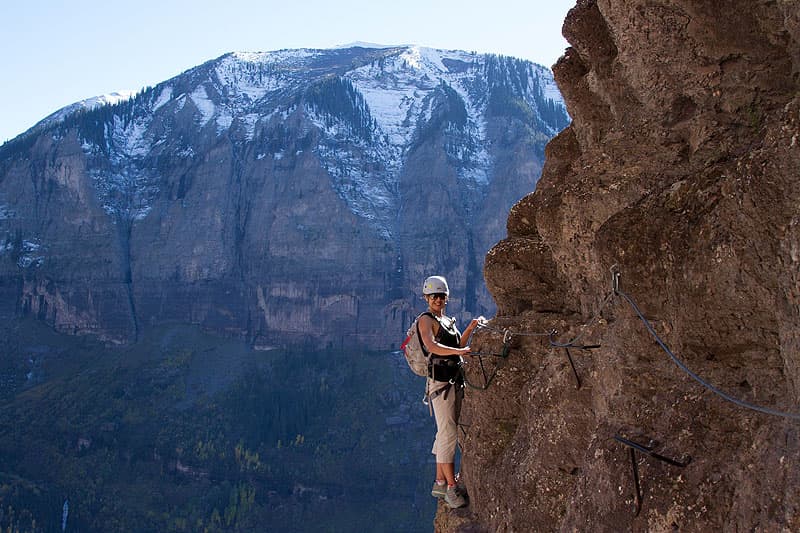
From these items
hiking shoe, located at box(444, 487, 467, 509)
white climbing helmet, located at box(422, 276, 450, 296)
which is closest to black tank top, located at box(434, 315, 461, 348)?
white climbing helmet, located at box(422, 276, 450, 296)

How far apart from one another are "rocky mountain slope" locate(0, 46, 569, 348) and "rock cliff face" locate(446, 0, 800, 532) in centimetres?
15146

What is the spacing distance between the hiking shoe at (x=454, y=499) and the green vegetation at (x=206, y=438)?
98280 mm

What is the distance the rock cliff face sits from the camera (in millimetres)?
6258

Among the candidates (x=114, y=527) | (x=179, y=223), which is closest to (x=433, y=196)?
(x=179, y=223)

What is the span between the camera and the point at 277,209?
17812 cm

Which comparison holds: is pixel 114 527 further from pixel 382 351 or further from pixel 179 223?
pixel 179 223

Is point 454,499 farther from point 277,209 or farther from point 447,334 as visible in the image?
point 277,209

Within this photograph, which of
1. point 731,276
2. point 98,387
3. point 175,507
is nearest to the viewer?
point 731,276

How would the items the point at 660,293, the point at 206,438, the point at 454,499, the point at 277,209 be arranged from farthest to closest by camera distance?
the point at 277,209
the point at 206,438
the point at 454,499
the point at 660,293

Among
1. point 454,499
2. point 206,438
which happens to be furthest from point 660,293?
point 206,438

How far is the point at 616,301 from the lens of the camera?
8234 millimetres

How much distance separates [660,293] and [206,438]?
140m

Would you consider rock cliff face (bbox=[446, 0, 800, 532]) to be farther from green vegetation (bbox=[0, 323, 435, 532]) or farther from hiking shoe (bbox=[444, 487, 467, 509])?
green vegetation (bbox=[0, 323, 435, 532])

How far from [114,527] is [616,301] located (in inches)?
4541
